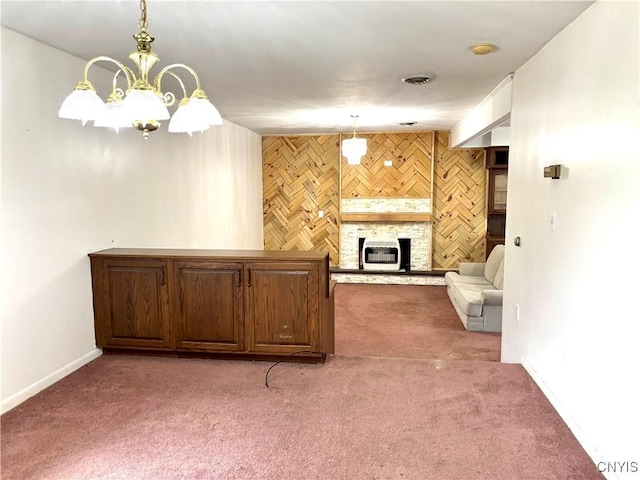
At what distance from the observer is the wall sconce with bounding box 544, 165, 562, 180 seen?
2.69 meters

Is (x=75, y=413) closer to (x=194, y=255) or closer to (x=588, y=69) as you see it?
(x=194, y=255)

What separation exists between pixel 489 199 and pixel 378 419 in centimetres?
563

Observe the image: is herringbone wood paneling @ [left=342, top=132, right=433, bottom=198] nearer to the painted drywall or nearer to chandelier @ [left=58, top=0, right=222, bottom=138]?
the painted drywall

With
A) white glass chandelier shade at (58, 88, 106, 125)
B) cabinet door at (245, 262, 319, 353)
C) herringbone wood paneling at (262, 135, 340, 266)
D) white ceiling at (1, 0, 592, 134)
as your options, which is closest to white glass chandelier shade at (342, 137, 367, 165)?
white ceiling at (1, 0, 592, 134)

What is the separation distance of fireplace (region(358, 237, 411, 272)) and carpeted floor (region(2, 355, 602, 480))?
4665 mm

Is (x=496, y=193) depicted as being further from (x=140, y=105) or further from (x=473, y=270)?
(x=140, y=105)

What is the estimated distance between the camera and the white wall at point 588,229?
194cm

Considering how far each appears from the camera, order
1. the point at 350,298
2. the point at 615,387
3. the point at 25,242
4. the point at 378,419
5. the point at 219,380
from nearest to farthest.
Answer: the point at 615,387
the point at 378,419
the point at 25,242
the point at 219,380
the point at 350,298

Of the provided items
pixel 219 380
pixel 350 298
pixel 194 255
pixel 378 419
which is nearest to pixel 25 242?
pixel 194 255

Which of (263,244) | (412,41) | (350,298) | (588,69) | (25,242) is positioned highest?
(412,41)

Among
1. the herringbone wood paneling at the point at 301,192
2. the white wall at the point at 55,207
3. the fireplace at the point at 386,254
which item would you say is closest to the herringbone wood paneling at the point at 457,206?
the fireplace at the point at 386,254

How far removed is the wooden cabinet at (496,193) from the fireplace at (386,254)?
1363 mm

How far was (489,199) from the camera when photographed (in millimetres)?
7336

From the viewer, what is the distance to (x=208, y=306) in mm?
3395
